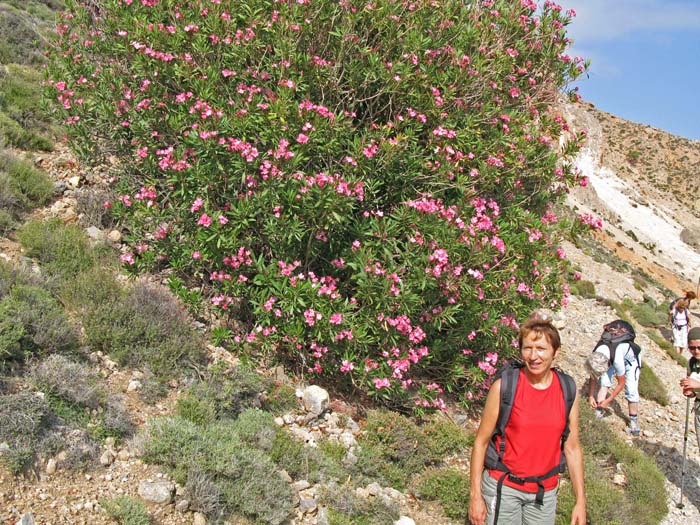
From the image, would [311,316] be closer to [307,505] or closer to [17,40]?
[307,505]

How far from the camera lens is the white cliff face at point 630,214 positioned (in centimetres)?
3840

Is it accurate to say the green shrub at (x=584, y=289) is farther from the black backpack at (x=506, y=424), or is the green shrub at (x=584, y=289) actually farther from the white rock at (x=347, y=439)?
the black backpack at (x=506, y=424)

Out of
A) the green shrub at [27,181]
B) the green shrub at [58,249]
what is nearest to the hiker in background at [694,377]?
the green shrub at [58,249]

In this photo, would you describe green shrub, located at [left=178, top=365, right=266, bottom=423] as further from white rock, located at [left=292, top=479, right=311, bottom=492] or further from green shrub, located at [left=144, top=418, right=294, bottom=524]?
white rock, located at [left=292, top=479, right=311, bottom=492]

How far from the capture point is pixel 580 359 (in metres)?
10.4

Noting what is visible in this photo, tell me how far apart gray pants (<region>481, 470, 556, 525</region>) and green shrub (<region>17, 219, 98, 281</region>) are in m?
4.76

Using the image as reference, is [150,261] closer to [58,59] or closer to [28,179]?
[28,179]

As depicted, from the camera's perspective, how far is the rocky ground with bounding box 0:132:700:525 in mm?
3623

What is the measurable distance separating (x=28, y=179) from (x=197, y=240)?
9.87 feet

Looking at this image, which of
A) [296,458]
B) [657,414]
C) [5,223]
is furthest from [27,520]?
[657,414]

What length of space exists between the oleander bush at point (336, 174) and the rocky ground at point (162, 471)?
89cm

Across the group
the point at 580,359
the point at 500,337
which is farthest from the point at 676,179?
the point at 500,337

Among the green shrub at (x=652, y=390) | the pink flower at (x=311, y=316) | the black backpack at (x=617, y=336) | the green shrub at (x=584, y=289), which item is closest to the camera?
the pink flower at (x=311, y=316)

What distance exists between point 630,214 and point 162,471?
48.7 meters
